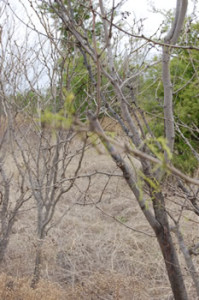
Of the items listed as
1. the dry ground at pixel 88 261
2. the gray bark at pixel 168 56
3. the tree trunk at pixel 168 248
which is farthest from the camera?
the dry ground at pixel 88 261

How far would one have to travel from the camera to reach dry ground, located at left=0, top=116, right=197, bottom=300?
295 centimetres

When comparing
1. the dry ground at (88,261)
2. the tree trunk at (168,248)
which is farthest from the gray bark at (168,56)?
the dry ground at (88,261)

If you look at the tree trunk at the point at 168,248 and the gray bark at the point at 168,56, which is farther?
the tree trunk at the point at 168,248

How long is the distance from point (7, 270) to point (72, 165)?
13.1 ft

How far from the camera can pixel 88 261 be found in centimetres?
388

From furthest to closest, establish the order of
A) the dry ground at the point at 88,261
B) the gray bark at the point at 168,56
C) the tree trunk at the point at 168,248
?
the dry ground at the point at 88,261
the tree trunk at the point at 168,248
the gray bark at the point at 168,56

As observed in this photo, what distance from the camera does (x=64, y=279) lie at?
3.62 m

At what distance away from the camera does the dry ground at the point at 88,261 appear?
2.95m

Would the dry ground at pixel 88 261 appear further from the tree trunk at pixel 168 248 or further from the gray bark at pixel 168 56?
the gray bark at pixel 168 56

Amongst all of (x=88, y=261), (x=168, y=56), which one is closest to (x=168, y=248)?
(x=168, y=56)

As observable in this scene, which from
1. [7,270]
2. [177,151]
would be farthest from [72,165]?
[7,270]

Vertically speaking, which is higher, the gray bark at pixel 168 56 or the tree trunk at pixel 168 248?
the gray bark at pixel 168 56

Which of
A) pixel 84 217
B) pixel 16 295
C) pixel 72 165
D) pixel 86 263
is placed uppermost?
pixel 72 165

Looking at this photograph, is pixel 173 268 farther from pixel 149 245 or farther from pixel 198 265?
pixel 149 245
